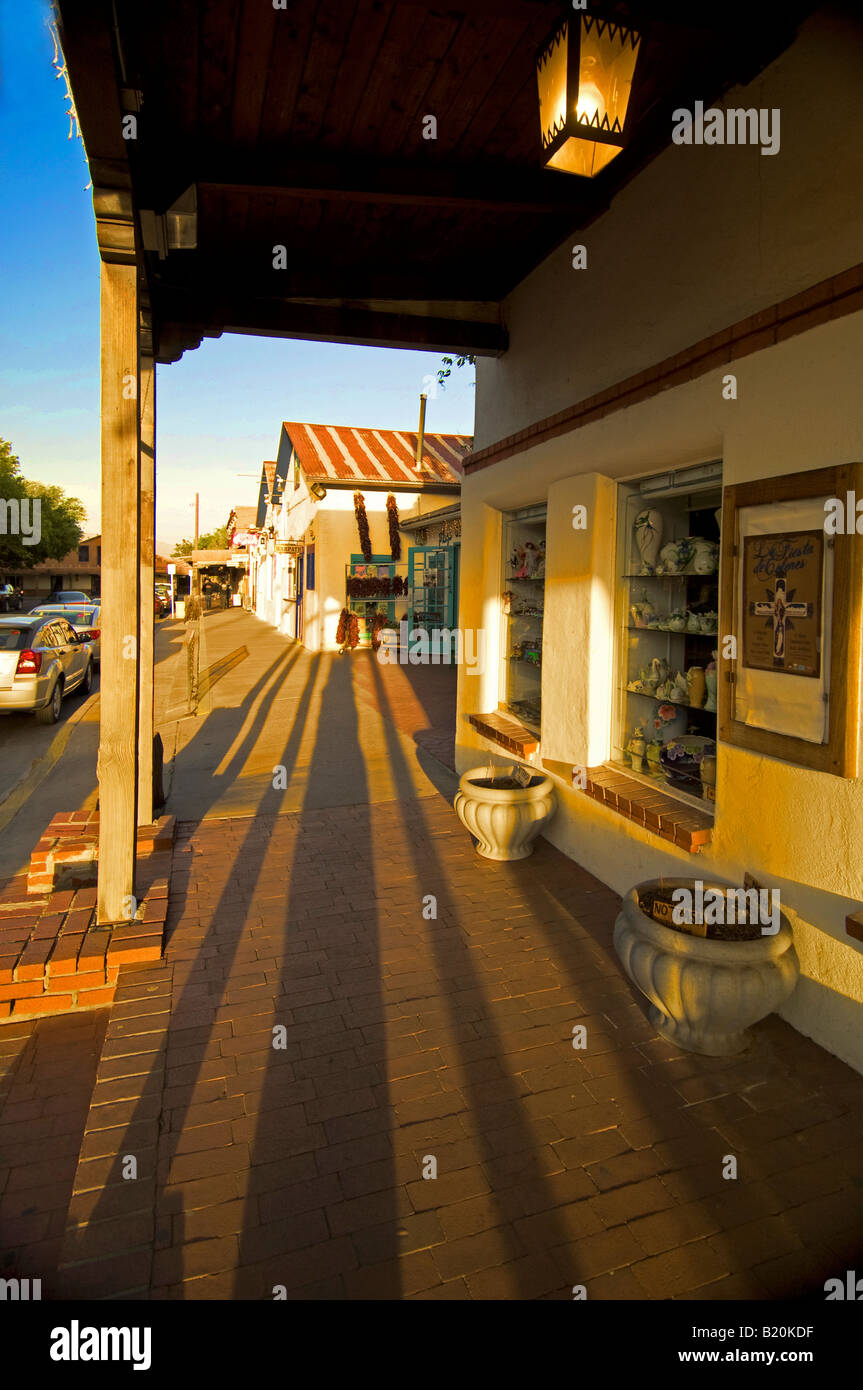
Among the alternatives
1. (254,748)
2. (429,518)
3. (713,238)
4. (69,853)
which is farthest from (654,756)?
(429,518)

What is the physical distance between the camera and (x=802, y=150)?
10.3 feet

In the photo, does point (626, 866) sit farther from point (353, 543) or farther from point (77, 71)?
point (353, 543)

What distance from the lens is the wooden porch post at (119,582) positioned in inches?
150

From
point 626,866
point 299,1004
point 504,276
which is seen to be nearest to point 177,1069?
point 299,1004

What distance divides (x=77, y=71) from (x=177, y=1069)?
3.94 m

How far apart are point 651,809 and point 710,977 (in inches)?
50.8

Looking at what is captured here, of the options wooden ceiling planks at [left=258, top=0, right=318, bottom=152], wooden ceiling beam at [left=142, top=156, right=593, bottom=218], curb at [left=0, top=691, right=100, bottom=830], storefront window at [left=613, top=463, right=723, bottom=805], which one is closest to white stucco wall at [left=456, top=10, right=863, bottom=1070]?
storefront window at [left=613, top=463, right=723, bottom=805]

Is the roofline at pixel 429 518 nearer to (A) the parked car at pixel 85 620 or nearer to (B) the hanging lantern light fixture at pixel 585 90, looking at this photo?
(A) the parked car at pixel 85 620

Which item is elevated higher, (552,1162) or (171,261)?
(171,261)

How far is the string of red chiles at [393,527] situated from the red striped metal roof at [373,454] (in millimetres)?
530

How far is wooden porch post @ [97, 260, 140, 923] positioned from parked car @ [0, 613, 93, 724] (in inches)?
298

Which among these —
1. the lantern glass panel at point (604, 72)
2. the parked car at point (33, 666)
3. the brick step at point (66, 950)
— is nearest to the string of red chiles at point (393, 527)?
the parked car at point (33, 666)

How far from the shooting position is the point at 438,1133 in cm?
278

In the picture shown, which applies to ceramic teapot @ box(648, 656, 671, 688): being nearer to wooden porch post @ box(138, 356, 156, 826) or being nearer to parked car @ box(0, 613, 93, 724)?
wooden porch post @ box(138, 356, 156, 826)
